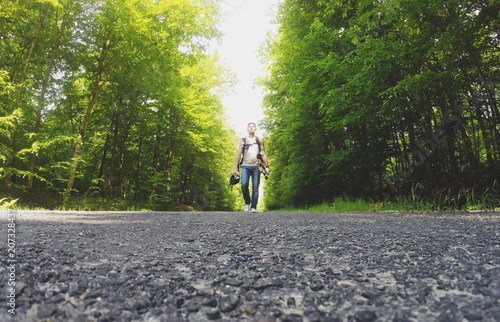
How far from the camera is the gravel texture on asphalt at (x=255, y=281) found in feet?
3.01

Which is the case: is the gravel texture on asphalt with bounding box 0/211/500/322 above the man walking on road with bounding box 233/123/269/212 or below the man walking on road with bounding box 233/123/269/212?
below

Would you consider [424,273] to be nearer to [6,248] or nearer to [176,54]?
[6,248]

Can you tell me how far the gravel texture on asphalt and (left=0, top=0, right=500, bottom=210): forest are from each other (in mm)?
4778

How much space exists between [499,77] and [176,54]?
425 inches

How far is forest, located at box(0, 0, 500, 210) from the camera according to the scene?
5559mm

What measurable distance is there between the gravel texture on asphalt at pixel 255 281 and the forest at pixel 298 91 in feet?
15.7

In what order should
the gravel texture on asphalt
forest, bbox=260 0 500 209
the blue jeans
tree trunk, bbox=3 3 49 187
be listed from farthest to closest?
tree trunk, bbox=3 3 49 187
the blue jeans
forest, bbox=260 0 500 209
the gravel texture on asphalt

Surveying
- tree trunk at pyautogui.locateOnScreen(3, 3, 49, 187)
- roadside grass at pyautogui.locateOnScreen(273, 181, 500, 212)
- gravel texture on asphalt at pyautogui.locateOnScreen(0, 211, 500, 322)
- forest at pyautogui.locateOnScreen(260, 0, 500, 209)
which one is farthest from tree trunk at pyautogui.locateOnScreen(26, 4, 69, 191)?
roadside grass at pyautogui.locateOnScreen(273, 181, 500, 212)

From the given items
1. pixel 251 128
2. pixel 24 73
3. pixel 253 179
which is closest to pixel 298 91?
pixel 251 128

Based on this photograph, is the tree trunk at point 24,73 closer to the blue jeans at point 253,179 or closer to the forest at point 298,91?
the forest at point 298,91

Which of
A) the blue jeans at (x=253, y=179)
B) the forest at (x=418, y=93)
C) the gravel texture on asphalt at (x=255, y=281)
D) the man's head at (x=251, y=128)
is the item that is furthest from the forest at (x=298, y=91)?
the gravel texture on asphalt at (x=255, y=281)

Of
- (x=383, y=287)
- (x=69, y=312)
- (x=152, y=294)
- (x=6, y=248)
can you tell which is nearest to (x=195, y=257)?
(x=152, y=294)

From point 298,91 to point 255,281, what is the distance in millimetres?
9082

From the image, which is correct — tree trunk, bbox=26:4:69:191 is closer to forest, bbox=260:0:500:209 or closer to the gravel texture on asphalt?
forest, bbox=260:0:500:209
